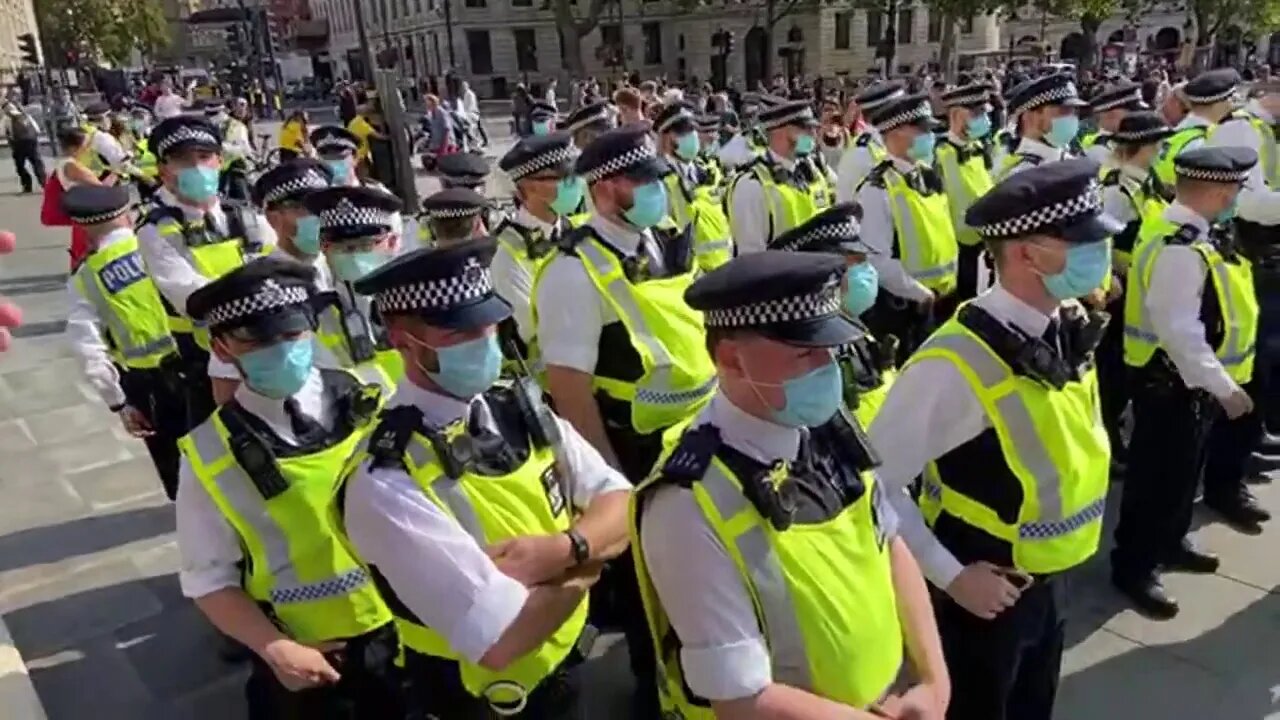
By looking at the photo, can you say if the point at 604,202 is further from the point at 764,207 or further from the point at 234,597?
the point at 764,207

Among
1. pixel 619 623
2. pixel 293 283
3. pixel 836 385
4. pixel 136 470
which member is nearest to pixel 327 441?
pixel 293 283

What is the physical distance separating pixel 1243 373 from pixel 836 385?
3.33 metres

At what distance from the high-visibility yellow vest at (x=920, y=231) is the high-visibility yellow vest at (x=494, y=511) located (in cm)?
410

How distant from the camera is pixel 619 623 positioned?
167 inches

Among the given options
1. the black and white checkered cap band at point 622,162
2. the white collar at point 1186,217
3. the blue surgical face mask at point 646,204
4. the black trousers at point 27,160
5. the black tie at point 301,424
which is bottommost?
the black trousers at point 27,160

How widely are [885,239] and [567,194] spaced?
7.38 feet

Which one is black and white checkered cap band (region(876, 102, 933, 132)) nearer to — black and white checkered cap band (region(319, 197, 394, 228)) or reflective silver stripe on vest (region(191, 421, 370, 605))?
black and white checkered cap band (region(319, 197, 394, 228))

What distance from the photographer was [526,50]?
64.0m

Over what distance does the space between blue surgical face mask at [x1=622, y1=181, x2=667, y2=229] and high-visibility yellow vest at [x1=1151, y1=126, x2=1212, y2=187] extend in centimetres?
402

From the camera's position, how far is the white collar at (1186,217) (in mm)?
4332

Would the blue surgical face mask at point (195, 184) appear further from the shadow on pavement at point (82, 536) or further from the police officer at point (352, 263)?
the shadow on pavement at point (82, 536)

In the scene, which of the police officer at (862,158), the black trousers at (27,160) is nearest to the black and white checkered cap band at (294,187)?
the police officer at (862,158)

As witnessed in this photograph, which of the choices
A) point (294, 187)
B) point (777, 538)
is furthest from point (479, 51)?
point (777, 538)

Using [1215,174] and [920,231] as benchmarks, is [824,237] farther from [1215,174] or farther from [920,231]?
[920,231]
